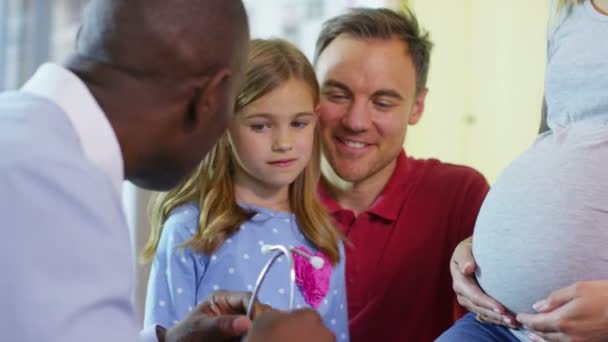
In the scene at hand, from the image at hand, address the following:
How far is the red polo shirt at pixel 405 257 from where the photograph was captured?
1654 mm

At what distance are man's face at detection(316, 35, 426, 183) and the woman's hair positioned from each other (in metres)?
0.11

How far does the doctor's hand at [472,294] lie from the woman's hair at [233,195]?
0.80 ft

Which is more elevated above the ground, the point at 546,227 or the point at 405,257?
the point at 546,227

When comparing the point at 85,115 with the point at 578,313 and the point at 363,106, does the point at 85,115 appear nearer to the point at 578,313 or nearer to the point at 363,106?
the point at 578,313

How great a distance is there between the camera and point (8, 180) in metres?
0.73

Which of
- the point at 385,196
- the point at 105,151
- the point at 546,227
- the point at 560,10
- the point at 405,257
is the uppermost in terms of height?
the point at 560,10

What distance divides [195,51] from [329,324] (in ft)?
2.31

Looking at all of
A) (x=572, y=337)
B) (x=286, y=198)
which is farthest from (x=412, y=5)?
(x=572, y=337)

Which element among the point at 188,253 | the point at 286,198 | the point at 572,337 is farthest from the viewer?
the point at 286,198

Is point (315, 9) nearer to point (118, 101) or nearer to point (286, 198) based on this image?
point (286, 198)

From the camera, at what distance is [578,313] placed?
3.72 ft

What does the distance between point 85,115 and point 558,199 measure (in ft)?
2.40

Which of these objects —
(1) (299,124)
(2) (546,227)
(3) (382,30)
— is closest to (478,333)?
(2) (546,227)

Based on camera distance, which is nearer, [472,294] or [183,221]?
[472,294]
